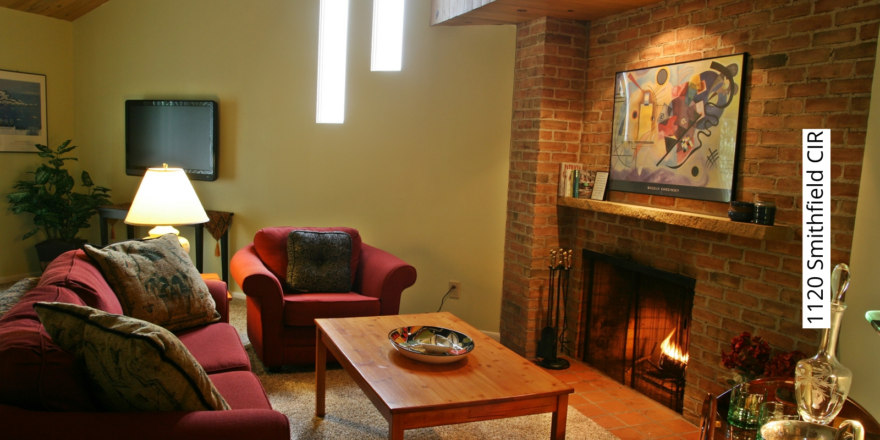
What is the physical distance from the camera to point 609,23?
13.0ft

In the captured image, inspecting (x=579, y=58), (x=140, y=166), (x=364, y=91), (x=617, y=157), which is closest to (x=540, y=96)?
(x=579, y=58)

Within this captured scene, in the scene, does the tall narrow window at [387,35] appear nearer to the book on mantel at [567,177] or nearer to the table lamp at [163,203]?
the book on mantel at [567,177]

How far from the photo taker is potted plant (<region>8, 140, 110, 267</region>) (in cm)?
531

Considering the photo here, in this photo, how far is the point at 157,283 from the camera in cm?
288

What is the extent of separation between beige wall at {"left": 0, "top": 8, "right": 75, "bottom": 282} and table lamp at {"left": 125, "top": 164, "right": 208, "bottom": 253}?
2.78 meters

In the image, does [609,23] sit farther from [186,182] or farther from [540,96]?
[186,182]

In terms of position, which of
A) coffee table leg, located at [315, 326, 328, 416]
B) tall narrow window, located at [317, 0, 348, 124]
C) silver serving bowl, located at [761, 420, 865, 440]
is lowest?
coffee table leg, located at [315, 326, 328, 416]

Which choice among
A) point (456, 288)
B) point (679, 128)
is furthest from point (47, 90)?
point (679, 128)

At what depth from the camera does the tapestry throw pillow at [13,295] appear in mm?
2043

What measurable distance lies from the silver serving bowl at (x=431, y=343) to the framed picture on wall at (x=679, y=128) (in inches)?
59.8

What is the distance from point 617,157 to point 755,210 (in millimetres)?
1155

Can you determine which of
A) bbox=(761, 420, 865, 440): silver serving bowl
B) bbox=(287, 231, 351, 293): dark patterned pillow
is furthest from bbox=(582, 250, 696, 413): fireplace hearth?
bbox=(761, 420, 865, 440): silver serving bowl

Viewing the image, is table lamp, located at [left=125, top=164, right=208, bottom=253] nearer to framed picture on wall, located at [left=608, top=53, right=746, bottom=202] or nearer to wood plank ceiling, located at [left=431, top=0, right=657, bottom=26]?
wood plank ceiling, located at [left=431, top=0, right=657, bottom=26]

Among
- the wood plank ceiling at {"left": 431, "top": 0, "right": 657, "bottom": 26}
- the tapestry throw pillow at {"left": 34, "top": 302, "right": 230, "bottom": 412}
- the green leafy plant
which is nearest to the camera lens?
the tapestry throw pillow at {"left": 34, "top": 302, "right": 230, "bottom": 412}
